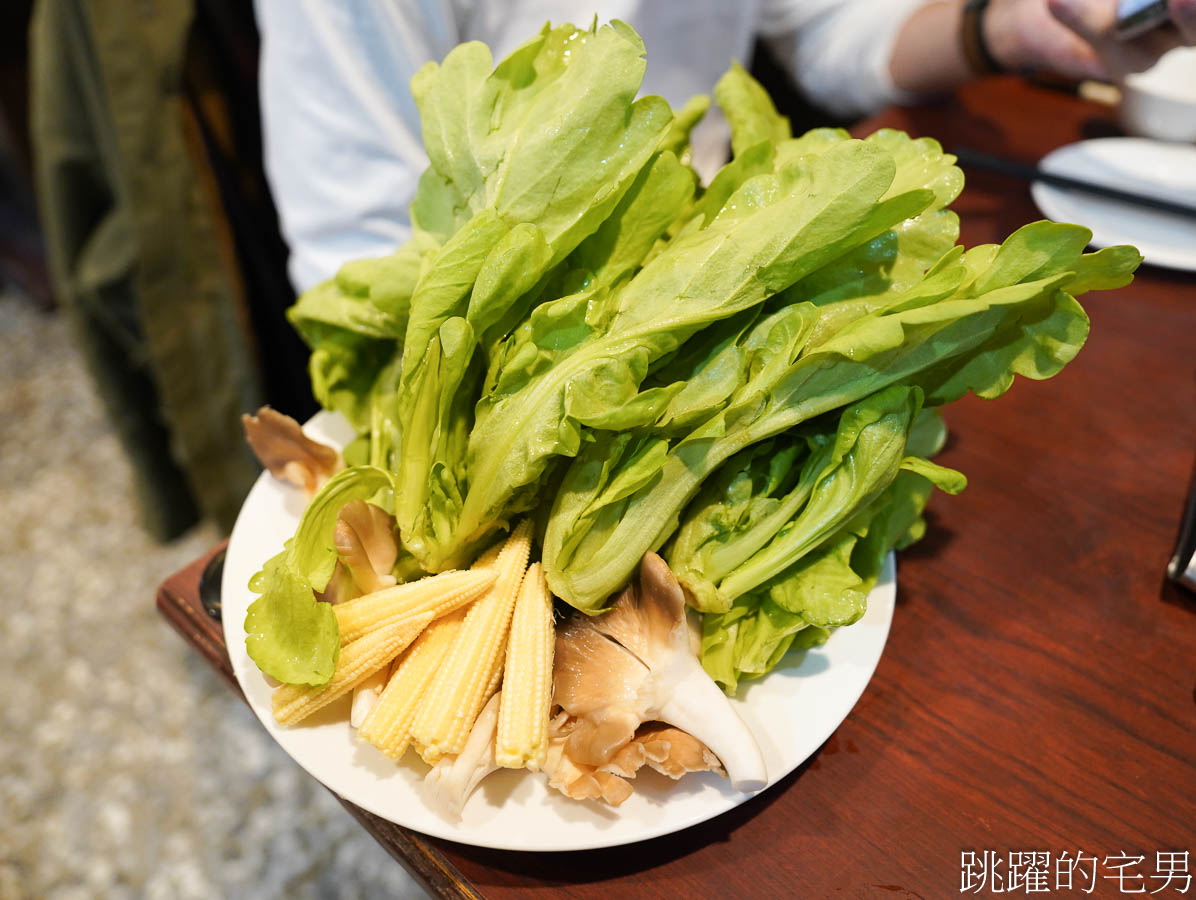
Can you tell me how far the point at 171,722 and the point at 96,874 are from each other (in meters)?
0.27

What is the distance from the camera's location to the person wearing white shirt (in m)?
0.93

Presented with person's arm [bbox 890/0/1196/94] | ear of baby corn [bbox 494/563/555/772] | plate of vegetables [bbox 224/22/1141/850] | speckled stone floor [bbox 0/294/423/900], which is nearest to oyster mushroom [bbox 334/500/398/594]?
plate of vegetables [bbox 224/22/1141/850]

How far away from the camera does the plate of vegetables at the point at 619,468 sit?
0.55m

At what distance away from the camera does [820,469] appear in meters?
0.60

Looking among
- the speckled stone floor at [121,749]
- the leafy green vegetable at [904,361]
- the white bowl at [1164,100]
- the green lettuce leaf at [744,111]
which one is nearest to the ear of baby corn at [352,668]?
the leafy green vegetable at [904,361]

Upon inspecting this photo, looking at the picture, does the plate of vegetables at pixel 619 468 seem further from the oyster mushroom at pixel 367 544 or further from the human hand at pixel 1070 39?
the human hand at pixel 1070 39

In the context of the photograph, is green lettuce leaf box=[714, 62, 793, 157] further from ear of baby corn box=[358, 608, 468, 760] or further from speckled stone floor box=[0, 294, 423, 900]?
speckled stone floor box=[0, 294, 423, 900]

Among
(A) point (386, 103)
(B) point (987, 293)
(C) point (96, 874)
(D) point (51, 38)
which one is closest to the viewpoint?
(B) point (987, 293)

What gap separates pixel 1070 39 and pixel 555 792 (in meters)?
1.30

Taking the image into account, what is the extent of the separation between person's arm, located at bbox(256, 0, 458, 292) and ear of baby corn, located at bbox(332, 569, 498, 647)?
1.82ft

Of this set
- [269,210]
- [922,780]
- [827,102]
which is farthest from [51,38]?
[922,780]

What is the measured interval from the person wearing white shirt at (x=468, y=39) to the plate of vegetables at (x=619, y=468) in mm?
342

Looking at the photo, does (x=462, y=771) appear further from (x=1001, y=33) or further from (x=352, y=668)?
(x=1001, y=33)

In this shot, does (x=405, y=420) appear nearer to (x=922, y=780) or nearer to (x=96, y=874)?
(x=922, y=780)
